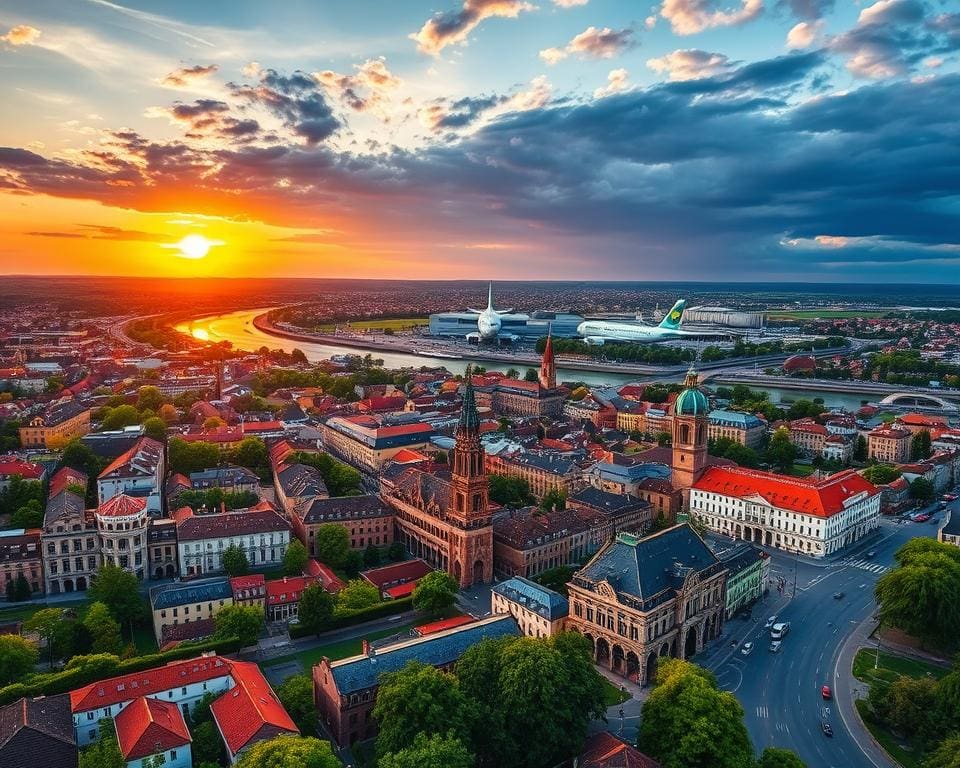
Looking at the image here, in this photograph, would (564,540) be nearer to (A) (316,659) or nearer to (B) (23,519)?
(A) (316,659)

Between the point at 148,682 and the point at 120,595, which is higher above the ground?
the point at 148,682

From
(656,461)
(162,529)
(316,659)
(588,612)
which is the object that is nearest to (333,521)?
(162,529)

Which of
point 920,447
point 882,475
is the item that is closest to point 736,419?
point 920,447

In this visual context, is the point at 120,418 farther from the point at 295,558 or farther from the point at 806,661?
the point at 806,661

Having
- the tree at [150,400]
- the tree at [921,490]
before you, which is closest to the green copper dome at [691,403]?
the tree at [921,490]

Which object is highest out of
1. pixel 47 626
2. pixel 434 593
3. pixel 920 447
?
pixel 920 447

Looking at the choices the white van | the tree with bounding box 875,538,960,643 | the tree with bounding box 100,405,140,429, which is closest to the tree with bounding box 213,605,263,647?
the white van
